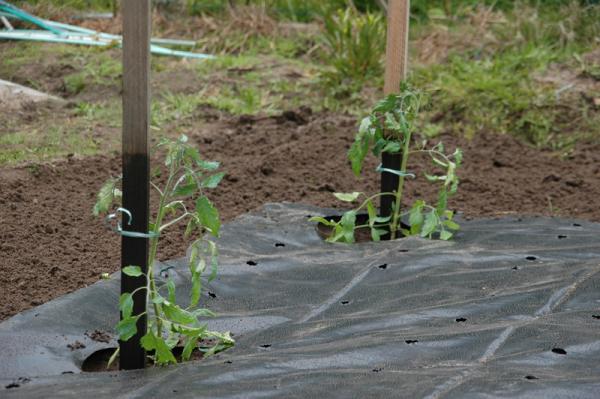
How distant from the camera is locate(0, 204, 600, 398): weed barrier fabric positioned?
248cm

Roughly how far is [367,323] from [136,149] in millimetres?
945

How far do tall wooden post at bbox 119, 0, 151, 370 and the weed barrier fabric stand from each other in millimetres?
150

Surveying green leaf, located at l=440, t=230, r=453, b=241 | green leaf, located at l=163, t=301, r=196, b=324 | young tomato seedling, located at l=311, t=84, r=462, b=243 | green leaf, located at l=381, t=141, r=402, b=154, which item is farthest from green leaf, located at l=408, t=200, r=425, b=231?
green leaf, located at l=163, t=301, r=196, b=324

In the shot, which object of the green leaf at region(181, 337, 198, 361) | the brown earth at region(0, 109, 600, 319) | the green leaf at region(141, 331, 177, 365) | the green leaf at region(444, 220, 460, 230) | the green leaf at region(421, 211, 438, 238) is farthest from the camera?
the green leaf at region(444, 220, 460, 230)

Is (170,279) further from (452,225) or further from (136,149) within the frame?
(452,225)

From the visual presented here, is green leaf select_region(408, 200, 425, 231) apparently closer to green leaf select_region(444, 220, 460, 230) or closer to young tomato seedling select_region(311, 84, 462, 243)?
young tomato seedling select_region(311, 84, 462, 243)

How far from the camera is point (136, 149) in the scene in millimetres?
2594

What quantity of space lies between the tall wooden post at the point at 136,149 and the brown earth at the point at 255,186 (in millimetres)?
709

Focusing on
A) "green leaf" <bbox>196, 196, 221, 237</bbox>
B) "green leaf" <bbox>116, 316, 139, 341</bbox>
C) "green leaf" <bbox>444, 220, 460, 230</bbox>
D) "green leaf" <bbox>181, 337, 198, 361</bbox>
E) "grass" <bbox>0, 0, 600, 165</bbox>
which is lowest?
"green leaf" <bbox>181, 337, 198, 361</bbox>

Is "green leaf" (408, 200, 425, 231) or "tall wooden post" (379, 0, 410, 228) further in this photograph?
"tall wooden post" (379, 0, 410, 228)

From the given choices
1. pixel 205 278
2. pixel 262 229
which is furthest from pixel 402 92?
pixel 205 278

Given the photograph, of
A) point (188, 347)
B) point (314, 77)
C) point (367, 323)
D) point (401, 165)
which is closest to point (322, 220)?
point (401, 165)

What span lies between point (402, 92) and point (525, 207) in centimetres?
125

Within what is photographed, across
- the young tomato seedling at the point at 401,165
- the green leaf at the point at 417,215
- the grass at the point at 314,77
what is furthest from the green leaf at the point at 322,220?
the grass at the point at 314,77
